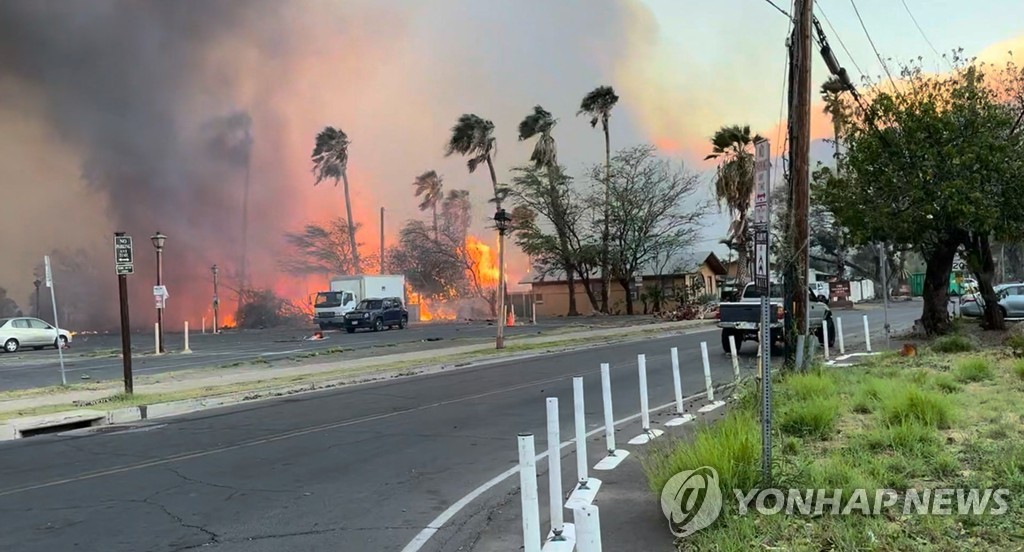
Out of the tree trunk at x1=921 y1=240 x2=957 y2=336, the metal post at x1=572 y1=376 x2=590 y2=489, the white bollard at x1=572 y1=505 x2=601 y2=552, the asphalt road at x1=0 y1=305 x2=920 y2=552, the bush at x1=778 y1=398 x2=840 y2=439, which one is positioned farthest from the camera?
the tree trunk at x1=921 y1=240 x2=957 y2=336

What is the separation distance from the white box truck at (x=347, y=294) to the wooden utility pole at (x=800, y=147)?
30.4 m

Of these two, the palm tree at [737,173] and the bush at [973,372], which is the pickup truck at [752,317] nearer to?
the bush at [973,372]

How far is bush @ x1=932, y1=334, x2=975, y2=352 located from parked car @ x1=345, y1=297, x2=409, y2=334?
92.3 feet

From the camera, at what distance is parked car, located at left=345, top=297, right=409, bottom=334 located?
37375 mm

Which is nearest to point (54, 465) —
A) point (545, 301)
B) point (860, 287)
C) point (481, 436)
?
point (481, 436)

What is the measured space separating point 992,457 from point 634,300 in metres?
45.5

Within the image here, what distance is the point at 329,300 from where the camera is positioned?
40.8m

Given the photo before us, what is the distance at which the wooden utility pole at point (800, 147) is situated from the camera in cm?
1254

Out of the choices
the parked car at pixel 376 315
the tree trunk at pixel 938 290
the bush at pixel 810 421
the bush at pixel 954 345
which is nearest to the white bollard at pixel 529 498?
the bush at pixel 810 421

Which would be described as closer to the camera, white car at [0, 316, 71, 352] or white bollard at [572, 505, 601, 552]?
white bollard at [572, 505, 601, 552]

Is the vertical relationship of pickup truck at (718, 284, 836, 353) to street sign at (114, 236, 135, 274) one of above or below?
below

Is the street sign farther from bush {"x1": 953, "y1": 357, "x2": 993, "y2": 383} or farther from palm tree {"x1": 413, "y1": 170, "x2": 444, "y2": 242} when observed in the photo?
palm tree {"x1": 413, "y1": 170, "x2": 444, "y2": 242}

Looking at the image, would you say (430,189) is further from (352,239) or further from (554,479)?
(554,479)

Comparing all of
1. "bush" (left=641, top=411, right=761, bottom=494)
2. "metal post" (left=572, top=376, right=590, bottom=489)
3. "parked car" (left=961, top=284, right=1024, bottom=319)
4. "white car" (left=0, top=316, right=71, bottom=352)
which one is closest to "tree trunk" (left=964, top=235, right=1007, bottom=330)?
"parked car" (left=961, top=284, right=1024, bottom=319)
